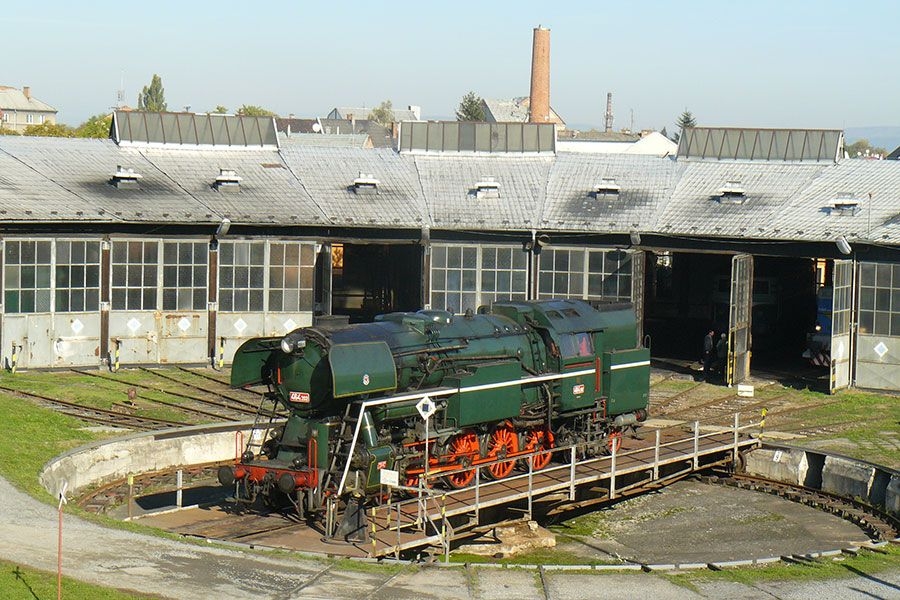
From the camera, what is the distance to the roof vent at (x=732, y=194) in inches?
1834

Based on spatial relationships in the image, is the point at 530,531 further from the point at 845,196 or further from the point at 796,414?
the point at 845,196

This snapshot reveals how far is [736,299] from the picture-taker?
43562 mm

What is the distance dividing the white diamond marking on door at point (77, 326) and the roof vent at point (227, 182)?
7.06m

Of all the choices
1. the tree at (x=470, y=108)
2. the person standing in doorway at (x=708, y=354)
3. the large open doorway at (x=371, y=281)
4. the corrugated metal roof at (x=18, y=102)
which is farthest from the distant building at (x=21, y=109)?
the person standing in doorway at (x=708, y=354)

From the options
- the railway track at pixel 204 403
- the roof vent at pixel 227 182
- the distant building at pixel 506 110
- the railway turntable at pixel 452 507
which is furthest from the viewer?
the distant building at pixel 506 110

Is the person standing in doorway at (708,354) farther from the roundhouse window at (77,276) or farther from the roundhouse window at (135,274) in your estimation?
the roundhouse window at (77,276)

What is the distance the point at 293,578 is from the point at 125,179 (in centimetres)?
2717

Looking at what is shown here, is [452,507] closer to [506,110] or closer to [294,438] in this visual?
[294,438]

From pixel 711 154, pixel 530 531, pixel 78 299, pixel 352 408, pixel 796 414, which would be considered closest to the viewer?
pixel 352 408

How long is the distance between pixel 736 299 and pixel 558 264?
6515 millimetres

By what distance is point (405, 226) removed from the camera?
149ft

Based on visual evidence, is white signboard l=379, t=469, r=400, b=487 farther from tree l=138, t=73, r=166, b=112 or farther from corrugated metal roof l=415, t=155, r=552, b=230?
tree l=138, t=73, r=166, b=112

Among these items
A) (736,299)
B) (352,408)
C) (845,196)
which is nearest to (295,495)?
(352,408)

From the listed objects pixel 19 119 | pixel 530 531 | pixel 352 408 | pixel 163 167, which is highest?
pixel 19 119
